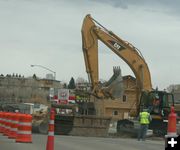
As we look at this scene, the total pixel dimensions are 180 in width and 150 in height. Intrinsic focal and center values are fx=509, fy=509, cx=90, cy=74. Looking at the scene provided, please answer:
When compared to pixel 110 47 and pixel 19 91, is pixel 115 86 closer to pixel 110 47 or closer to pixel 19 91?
pixel 110 47

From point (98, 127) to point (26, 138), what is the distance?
49.0 feet

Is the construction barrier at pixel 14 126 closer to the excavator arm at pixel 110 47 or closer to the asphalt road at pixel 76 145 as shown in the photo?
the asphalt road at pixel 76 145

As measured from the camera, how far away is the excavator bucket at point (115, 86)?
31484mm

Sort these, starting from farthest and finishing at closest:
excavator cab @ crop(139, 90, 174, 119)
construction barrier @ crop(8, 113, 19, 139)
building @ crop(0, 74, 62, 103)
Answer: building @ crop(0, 74, 62, 103) < excavator cab @ crop(139, 90, 174, 119) < construction barrier @ crop(8, 113, 19, 139)

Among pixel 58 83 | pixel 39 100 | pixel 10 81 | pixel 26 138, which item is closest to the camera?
pixel 26 138

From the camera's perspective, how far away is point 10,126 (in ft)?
64.1

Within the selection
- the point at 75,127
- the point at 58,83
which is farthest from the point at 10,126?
the point at 58,83

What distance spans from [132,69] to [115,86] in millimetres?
2157

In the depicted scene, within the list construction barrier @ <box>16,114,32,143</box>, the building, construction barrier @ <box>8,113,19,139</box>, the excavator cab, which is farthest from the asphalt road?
the building

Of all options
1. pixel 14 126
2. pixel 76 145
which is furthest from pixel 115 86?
pixel 76 145

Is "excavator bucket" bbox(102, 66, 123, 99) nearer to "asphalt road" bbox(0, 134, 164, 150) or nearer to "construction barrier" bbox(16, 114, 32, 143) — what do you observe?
"asphalt road" bbox(0, 134, 164, 150)

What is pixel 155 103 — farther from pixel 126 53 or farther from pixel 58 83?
pixel 58 83

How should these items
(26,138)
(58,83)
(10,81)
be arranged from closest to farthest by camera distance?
(26,138) < (10,81) < (58,83)

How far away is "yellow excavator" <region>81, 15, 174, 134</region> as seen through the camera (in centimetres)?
3102
